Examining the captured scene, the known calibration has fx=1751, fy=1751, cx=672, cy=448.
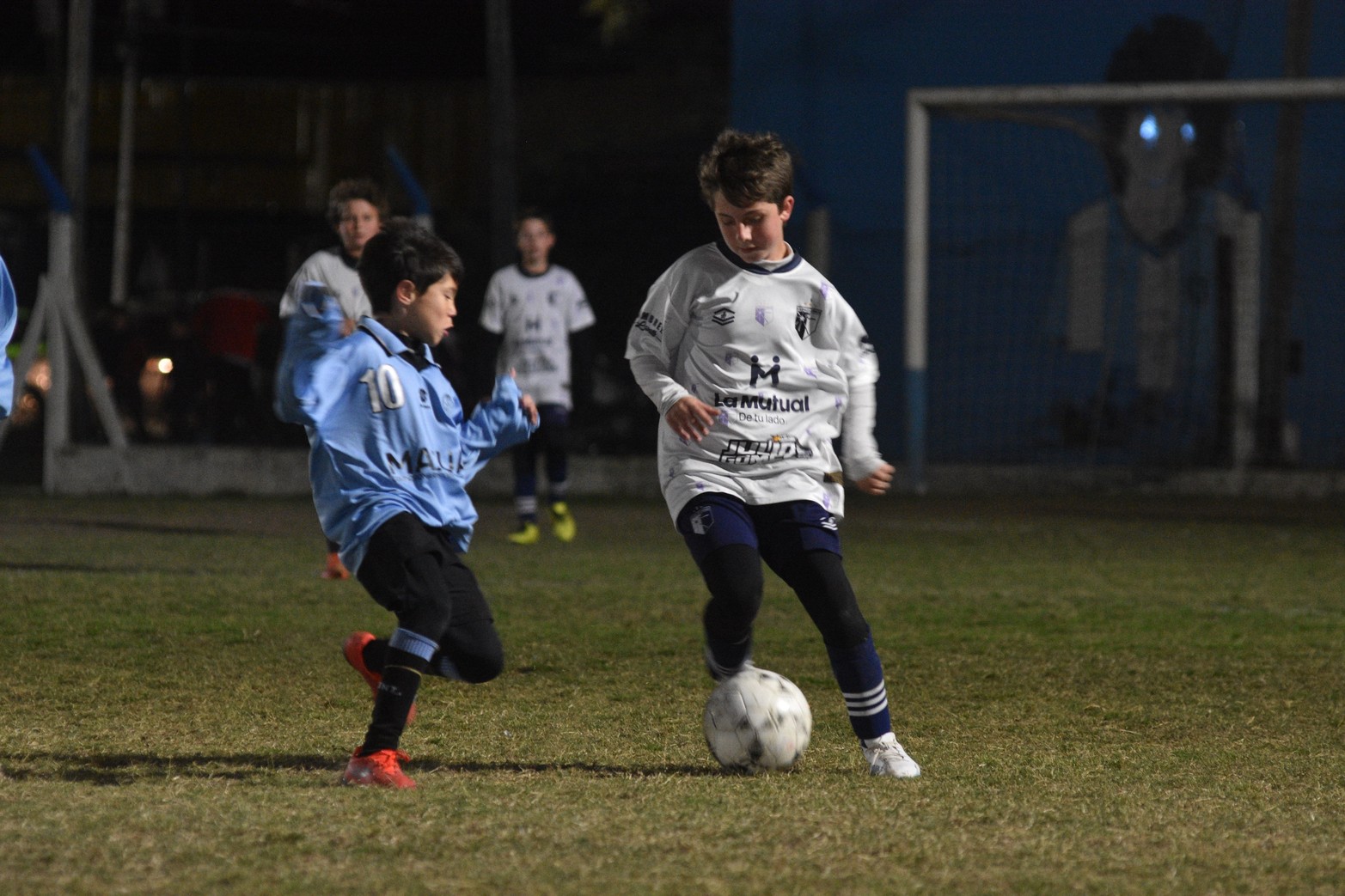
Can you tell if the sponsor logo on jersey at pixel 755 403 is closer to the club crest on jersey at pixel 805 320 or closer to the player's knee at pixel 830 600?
the club crest on jersey at pixel 805 320

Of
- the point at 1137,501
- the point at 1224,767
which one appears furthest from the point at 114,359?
the point at 1224,767

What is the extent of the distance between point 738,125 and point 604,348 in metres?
4.76

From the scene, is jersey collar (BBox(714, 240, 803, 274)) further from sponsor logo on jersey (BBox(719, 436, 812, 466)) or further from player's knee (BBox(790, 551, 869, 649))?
player's knee (BBox(790, 551, 869, 649))

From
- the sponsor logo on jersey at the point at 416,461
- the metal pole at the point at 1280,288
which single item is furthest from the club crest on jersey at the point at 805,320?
the metal pole at the point at 1280,288

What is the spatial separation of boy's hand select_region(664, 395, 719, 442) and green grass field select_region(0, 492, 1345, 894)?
0.84m

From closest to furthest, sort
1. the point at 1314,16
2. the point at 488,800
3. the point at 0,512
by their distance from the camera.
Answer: the point at 488,800 < the point at 0,512 < the point at 1314,16

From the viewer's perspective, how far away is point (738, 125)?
1888 cm

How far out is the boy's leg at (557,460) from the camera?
34.1ft

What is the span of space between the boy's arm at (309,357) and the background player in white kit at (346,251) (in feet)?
10.6

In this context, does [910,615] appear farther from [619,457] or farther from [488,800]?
[619,457]

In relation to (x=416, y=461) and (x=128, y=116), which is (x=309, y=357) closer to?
(x=416, y=461)

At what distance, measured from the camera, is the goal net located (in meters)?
14.9

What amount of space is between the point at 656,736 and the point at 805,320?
1.22m

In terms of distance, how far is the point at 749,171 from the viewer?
173 inches
